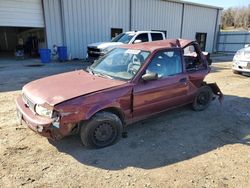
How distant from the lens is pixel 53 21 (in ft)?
48.3

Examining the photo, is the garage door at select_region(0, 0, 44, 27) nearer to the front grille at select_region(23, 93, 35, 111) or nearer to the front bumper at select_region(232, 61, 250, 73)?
the front bumper at select_region(232, 61, 250, 73)

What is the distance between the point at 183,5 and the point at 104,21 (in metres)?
8.86

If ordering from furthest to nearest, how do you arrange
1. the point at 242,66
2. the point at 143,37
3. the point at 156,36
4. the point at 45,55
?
the point at 45,55, the point at 156,36, the point at 143,37, the point at 242,66

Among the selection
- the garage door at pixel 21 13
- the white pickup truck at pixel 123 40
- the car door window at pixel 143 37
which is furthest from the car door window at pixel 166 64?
the garage door at pixel 21 13

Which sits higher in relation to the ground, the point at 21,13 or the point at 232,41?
the point at 21,13

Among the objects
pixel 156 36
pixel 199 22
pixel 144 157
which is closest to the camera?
pixel 144 157

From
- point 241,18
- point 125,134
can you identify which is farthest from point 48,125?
point 241,18

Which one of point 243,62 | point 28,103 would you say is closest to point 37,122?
point 28,103

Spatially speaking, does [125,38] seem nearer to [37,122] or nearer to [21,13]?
[21,13]

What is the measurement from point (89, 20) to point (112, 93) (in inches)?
530

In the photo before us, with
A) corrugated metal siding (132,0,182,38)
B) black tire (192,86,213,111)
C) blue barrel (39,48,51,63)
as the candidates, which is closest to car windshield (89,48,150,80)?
black tire (192,86,213,111)

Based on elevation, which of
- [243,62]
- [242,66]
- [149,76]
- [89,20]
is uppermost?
[89,20]

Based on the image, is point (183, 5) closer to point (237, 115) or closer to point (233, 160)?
point (237, 115)

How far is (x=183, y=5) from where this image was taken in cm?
2134
